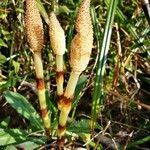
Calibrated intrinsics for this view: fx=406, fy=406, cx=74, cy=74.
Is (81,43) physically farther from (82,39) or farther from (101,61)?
(101,61)

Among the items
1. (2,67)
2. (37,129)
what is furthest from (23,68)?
(37,129)

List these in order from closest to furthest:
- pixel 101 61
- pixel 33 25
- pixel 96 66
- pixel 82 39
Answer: pixel 82 39
pixel 33 25
pixel 101 61
pixel 96 66

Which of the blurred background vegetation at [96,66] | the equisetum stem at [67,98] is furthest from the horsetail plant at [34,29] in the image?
the blurred background vegetation at [96,66]

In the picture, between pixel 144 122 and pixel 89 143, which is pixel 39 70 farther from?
pixel 144 122

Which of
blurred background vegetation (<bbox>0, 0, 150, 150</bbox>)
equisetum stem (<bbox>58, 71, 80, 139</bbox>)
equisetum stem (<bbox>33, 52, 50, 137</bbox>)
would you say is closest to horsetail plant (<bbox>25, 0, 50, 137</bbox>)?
equisetum stem (<bbox>33, 52, 50, 137</bbox>)

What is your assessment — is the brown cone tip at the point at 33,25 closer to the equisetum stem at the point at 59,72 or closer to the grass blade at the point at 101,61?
the equisetum stem at the point at 59,72

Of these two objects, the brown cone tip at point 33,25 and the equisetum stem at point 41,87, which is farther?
the equisetum stem at point 41,87

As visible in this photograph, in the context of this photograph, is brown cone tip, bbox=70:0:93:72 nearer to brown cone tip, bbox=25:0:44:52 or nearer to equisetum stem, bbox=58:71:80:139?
equisetum stem, bbox=58:71:80:139

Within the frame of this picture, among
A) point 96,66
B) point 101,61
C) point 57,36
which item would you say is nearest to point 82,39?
point 57,36
